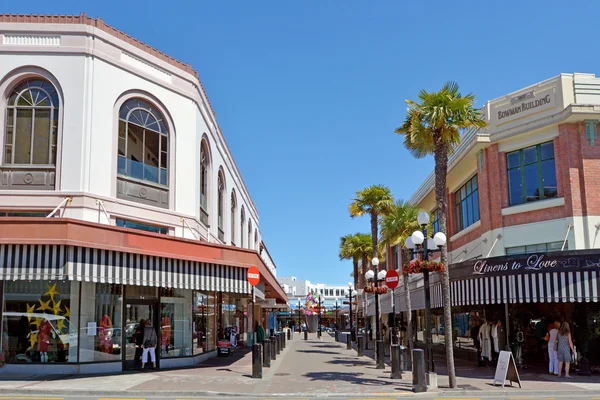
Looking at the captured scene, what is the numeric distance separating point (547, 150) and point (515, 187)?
1.79 metres

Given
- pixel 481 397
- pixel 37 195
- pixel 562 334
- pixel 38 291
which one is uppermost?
pixel 37 195

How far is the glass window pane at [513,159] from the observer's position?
22438 millimetres

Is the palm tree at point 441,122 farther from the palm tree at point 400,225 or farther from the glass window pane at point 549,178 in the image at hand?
the palm tree at point 400,225

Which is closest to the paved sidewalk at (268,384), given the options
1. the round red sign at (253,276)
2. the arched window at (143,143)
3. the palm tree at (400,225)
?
the round red sign at (253,276)

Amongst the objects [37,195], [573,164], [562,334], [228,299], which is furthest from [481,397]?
[228,299]

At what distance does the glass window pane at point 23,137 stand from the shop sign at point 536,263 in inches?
593

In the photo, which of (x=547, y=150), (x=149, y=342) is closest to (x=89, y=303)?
(x=149, y=342)

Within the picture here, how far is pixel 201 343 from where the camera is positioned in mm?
23406

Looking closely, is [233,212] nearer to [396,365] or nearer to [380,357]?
[380,357]

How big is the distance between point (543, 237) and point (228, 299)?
17785 mm

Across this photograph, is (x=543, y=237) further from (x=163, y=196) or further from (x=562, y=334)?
(x=163, y=196)

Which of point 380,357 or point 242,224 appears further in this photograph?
point 242,224

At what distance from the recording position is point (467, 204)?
2752 centimetres

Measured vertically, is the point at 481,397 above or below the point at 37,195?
below
